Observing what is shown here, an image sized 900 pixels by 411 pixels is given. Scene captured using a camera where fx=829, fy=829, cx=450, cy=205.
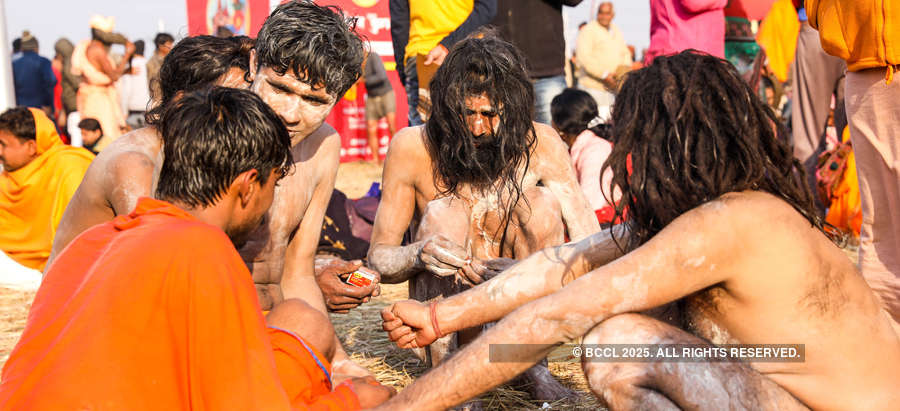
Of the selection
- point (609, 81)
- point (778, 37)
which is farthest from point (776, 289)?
point (778, 37)

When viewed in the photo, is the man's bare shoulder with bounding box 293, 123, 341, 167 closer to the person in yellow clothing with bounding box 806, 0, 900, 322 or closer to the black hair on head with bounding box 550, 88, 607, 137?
the person in yellow clothing with bounding box 806, 0, 900, 322

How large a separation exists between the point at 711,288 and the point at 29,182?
20.1 ft

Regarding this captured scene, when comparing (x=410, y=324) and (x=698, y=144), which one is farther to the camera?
(x=410, y=324)

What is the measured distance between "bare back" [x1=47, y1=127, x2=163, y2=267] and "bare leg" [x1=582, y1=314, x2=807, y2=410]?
1.81m

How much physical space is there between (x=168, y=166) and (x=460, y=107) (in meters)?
1.72

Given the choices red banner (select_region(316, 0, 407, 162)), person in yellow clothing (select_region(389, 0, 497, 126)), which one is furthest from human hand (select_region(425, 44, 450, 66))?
red banner (select_region(316, 0, 407, 162))

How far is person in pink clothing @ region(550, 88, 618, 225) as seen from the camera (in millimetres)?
6445

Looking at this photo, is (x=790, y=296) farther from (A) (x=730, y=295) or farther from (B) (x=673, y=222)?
(B) (x=673, y=222)

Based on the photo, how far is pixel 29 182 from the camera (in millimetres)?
→ 6859

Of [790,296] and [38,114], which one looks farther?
[38,114]

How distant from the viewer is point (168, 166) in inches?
95.9

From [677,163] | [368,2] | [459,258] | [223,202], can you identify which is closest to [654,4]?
[459,258]

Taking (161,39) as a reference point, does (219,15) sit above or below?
above

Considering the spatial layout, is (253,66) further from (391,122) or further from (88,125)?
(391,122)
